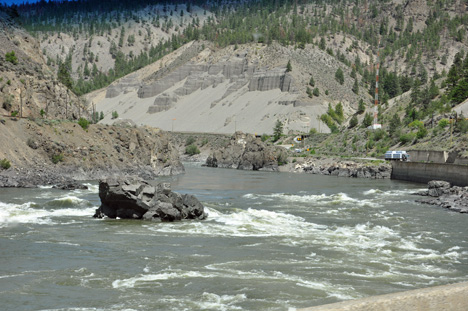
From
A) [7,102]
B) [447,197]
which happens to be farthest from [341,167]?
[7,102]

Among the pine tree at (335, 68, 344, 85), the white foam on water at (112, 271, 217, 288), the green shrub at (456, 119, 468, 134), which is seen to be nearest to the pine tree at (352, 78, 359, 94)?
the pine tree at (335, 68, 344, 85)

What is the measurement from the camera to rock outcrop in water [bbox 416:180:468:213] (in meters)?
42.4

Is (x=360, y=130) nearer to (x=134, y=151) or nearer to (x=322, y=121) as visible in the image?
(x=322, y=121)

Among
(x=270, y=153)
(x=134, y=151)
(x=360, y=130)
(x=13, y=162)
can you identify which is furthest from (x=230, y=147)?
(x=13, y=162)

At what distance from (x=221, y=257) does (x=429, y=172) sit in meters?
53.8

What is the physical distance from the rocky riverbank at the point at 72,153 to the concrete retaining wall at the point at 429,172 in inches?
1303

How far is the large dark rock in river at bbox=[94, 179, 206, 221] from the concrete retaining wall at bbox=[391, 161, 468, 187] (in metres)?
37.0

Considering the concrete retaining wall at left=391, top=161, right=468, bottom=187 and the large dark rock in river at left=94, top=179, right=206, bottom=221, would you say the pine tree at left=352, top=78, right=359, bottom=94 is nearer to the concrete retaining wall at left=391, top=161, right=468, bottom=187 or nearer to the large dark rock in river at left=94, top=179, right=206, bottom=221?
the concrete retaining wall at left=391, top=161, right=468, bottom=187

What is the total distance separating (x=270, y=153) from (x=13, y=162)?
5667 cm

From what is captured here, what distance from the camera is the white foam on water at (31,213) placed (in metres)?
32.7

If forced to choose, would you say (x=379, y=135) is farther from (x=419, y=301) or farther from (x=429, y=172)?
(x=419, y=301)

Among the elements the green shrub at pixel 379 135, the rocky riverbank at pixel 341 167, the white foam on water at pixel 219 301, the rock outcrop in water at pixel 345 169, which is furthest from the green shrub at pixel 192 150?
the white foam on water at pixel 219 301

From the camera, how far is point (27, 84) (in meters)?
78.6

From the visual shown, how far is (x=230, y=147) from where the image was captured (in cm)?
11844
